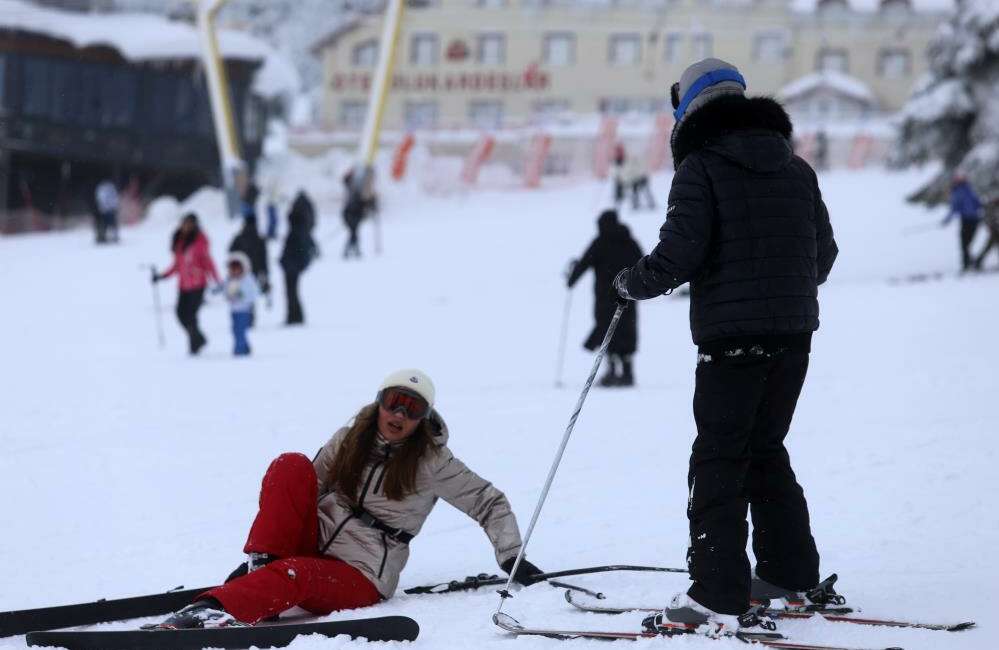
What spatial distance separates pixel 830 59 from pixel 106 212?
112 feet

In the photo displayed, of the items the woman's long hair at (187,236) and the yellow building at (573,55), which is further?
the yellow building at (573,55)

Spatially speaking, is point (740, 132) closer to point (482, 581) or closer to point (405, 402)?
point (405, 402)

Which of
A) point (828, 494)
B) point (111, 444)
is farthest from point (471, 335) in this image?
point (828, 494)

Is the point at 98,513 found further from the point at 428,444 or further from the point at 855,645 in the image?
the point at 855,645

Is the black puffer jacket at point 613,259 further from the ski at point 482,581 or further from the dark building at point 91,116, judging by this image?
the dark building at point 91,116

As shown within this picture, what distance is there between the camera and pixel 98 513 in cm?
559

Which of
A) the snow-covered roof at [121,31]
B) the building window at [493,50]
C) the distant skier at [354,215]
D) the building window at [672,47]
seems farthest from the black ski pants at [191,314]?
the building window at [493,50]

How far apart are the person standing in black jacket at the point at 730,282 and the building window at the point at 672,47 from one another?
46.1 metres

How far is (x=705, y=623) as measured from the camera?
341 centimetres

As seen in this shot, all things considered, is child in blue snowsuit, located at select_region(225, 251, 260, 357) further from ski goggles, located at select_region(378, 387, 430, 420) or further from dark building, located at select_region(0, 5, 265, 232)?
dark building, located at select_region(0, 5, 265, 232)

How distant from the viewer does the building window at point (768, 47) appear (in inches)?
1916

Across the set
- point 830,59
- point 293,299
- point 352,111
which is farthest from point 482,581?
point 830,59

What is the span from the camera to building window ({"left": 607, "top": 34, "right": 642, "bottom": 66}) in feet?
161

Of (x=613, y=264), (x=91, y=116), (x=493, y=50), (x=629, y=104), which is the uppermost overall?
(x=493, y=50)
